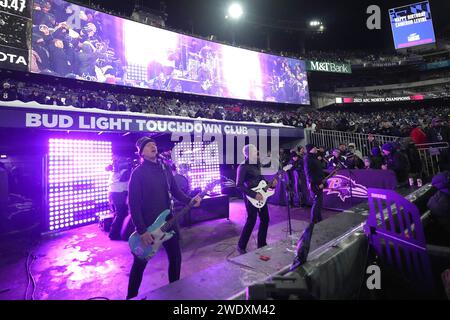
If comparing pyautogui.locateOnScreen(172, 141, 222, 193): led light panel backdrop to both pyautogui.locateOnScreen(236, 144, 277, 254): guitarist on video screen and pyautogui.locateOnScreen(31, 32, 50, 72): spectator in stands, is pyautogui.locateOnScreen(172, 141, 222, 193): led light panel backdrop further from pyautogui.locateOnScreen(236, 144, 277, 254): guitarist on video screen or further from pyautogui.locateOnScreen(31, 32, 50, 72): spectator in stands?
pyautogui.locateOnScreen(31, 32, 50, 72): spectator in stands

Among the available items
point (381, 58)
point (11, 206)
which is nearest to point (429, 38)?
point (381, 58)

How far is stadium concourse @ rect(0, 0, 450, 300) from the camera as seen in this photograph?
1.93m

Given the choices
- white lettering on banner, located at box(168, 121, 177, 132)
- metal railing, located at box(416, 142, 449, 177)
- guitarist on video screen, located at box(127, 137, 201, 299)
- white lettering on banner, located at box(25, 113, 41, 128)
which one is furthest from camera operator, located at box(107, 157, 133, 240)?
metal railing, located at box(416, 142, 449, 177)

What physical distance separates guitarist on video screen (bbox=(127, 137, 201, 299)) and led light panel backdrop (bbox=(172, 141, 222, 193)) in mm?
5338

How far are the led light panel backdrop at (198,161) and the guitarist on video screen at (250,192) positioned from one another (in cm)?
397

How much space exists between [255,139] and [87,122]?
673 cm

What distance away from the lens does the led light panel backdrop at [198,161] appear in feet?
26.9

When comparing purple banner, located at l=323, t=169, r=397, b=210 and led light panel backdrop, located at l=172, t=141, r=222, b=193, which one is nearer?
purple banner, located at l=323, t=169, r=397, b=210

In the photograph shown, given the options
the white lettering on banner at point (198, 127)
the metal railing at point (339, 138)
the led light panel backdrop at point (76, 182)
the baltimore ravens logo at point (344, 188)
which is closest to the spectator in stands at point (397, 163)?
the baltimore ravens logo at point (344, 188)

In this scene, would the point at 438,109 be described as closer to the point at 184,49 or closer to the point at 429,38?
the point at 429,38

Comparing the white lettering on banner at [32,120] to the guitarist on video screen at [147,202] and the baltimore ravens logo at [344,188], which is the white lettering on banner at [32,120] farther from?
the baltimore ravens logo at [344,188]

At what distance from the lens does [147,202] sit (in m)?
2.54

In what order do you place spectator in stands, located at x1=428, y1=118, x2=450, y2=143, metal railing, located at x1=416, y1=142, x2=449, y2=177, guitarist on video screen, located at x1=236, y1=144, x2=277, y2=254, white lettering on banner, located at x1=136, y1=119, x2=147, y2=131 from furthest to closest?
1. spectator in stands, located at x1=428, y1=118, x2=450, y2=143
2. metal railing, located at x1=416, y1=142, x2=449, y2=177
3. white lettering on banner, located at x1=136, y1=119, x2=147, y2=131
4. guitarist on video screen, located at x1=236, y1=144, x2=277, y2=254
